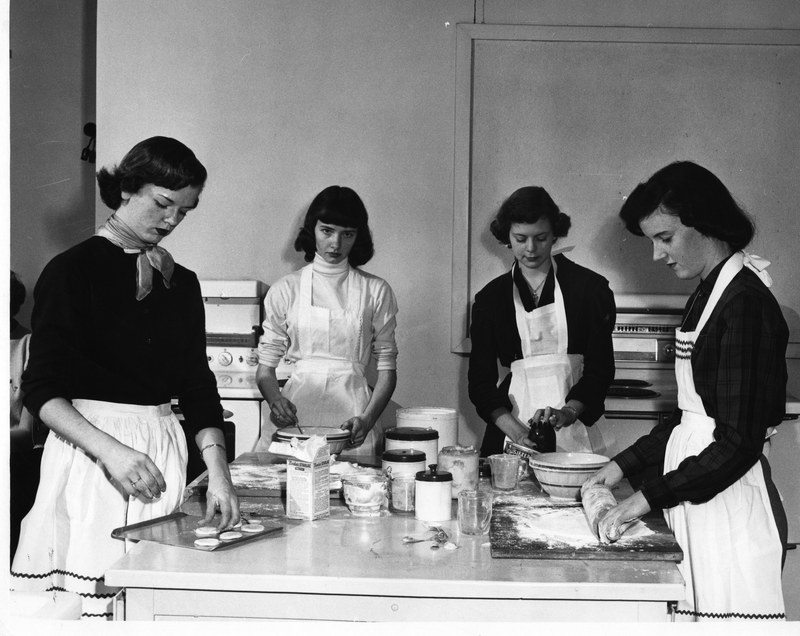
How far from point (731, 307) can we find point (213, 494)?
1017 millimetres

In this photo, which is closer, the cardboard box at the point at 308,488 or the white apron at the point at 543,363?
the cardboard box at the point at 308,488

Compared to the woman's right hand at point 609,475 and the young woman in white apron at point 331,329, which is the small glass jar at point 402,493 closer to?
the woman's right hand at point 609,475

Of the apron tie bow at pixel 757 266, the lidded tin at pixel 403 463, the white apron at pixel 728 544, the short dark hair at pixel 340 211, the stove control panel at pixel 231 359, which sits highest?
the short dark hair at pixel 340 211

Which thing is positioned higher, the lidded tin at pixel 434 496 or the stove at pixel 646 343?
the stove at pixel 646 343

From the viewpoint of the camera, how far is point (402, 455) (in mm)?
1721

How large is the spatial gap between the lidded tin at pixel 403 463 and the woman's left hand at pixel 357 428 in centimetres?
47

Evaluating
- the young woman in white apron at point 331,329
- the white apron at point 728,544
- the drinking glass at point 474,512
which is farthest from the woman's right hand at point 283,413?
the white apron at point 728,544

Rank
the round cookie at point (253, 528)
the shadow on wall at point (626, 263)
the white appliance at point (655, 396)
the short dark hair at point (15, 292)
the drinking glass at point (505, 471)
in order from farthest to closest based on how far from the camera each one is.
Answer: the shadow on wall at point (626, 263), the white appliance at point (655, 396), the short dark hair at point (15, 292), the drinking glass at point (505, 471), the round cookie at point (253, 528)

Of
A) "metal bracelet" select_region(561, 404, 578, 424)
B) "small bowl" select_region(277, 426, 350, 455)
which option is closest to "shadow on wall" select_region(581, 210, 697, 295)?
"metal bracelet" select_region(561, 404, 578, 424)

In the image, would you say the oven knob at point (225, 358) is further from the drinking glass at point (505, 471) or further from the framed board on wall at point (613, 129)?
the drinking glass at point (505, 471)

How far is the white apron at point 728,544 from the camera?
1.65 meters

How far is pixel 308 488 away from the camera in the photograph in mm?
1604

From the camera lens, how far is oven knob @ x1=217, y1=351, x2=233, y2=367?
3217mm

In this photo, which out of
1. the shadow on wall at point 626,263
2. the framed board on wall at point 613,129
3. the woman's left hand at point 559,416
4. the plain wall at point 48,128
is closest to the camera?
the plain wall at point 48,128
